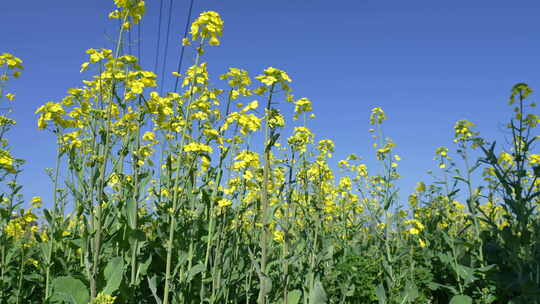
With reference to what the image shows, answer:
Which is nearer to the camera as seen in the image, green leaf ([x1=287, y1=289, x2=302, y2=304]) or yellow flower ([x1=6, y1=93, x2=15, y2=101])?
green leaf ([x1=287, y1=289, x2=302, y2=304])

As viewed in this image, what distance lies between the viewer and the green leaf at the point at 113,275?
258 centimetres

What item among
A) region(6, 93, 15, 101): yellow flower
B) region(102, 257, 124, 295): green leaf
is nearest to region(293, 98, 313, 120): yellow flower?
region(102, 257, 124, 295): green leaf

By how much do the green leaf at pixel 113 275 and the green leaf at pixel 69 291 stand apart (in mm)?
227

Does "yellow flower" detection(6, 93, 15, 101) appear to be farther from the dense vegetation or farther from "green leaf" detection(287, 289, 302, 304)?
"green leaf" detection(287, 289, 302, 304)

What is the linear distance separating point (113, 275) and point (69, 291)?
347mm

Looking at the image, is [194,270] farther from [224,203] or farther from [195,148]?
[195,148]

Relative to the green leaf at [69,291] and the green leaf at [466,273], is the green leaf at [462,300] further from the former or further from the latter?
the green leaf at [69,291]

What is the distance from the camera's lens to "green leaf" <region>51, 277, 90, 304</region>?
102 inches

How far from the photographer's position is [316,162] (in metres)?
4.38

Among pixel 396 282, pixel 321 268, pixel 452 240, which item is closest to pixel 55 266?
pixel 321 268

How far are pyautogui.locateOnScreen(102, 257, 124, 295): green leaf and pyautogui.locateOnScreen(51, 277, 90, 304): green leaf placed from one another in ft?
0.74

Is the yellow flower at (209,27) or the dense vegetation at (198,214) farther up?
the yellow flower at (209,27)

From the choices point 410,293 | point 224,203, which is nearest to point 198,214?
point 224,203

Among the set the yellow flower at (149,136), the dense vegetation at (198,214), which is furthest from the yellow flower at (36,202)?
the yellow flower at (149,136)
